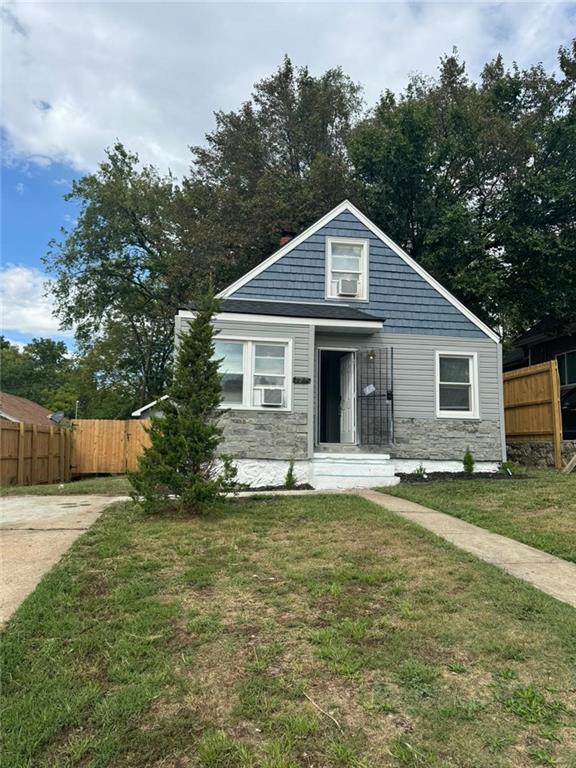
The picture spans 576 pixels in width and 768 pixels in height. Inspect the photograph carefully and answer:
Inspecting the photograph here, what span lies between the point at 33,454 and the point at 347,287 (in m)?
9.84

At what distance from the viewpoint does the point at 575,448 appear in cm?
1188

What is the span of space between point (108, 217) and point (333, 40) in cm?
2057

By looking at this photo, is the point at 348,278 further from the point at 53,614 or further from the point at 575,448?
the point at 53,614

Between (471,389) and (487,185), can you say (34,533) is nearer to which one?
(471,389)

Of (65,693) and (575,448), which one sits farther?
(575,448)

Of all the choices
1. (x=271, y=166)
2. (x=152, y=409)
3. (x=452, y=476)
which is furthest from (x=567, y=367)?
(x=152, y=409)

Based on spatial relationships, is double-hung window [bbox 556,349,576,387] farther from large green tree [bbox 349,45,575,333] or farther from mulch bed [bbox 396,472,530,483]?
mulch bed [bbox 396,472,530,483]

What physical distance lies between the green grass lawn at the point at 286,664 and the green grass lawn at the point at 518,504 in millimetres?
1584

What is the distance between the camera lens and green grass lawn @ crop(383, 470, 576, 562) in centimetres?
611

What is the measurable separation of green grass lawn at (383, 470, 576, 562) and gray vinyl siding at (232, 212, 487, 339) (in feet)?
12.4

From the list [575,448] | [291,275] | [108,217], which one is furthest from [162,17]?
[108,217]

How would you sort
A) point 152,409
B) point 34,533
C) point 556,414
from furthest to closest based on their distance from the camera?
point 152,409, point 556,414, point 34,533

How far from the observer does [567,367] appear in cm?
1878

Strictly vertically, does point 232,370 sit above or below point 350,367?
below
